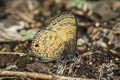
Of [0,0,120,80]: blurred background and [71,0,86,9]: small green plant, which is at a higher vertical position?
[71,0,86,9]: small green plant

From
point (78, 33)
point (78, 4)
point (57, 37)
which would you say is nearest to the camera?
point (57, 37)

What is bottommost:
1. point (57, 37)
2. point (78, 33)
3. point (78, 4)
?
point (57, 37)

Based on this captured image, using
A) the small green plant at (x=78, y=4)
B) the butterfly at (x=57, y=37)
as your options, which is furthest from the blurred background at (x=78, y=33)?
the butterfly at (x=57, y=37)

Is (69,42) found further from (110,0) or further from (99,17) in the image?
(110,0)

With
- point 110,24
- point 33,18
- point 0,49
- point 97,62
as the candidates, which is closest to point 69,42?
point 97,62

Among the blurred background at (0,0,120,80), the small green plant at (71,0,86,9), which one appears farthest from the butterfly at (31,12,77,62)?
the small green plant at (71,0,86,9)

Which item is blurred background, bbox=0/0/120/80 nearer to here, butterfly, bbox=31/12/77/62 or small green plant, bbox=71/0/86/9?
small green plant, bbox=71/0/86/9

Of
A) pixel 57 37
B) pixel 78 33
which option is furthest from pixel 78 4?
pixel 57 37

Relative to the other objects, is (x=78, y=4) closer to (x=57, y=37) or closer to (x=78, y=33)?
(x=78, y=33)
